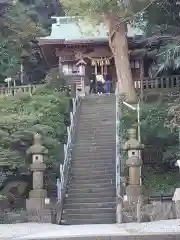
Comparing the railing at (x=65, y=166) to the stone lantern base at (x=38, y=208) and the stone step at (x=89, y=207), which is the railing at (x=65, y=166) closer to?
the stone step at (x=89, y=207)

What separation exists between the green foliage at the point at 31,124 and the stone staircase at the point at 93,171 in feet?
3.03

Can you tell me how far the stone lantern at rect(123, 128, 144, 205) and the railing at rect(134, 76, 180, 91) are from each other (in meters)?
7.12

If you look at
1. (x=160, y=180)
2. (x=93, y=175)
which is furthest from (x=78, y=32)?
(x=93, y=175)

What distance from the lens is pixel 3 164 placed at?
15719 millimetres

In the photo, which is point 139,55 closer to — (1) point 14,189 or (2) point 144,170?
(2) point 144,170

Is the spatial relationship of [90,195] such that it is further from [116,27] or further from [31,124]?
[116,27]

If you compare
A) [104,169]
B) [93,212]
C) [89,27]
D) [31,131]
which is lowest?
[93,212]

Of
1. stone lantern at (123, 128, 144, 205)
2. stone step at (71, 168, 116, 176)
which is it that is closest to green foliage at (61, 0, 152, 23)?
stone lantern at (123, 128, 144, 205)

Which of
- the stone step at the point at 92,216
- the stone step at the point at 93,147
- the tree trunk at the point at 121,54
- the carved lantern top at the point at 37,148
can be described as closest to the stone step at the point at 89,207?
the stone step at the point at 92,216

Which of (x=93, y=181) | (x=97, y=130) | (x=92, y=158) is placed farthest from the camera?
(x=97, y=130)

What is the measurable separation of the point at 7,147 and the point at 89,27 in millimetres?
15380

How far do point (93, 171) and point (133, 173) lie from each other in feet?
7.18

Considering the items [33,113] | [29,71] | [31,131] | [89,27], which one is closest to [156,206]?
[31,131]

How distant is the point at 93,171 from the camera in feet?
58.1
